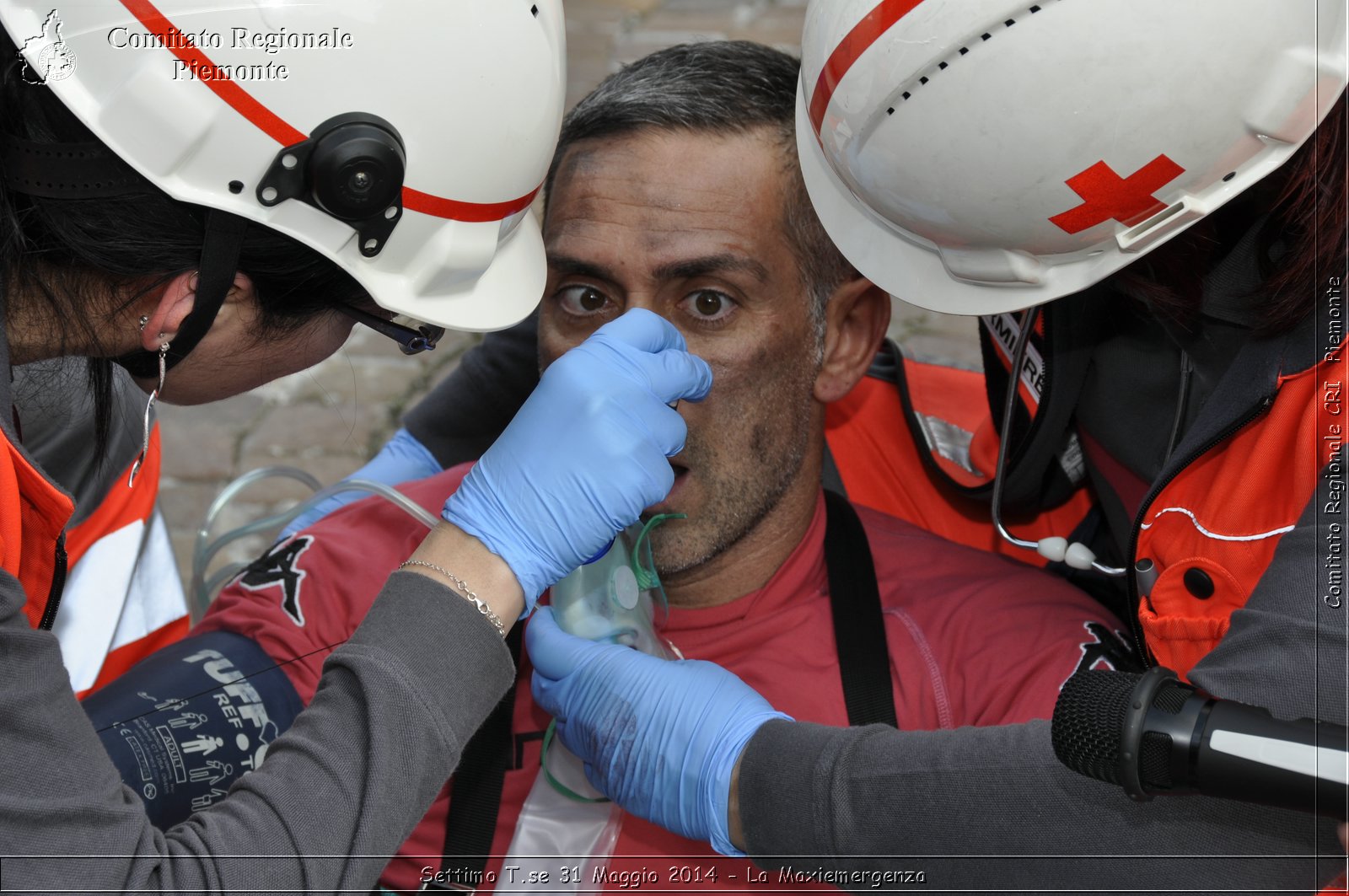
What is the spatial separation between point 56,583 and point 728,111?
1.42m

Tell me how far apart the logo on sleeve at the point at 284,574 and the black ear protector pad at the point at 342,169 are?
0.99 metres

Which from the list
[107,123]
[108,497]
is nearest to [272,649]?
[108,497]

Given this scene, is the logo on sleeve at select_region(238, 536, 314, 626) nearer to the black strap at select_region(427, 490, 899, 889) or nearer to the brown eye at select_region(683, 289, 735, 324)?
the black strap at select_region(427, 490, 899, 889)

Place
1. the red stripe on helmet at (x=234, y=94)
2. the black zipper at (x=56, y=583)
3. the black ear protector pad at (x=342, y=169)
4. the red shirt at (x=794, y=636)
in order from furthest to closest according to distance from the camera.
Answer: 1. the red shirt at (x=794, y=636)
2. the black zipper at (x=56, y=583)
3. the black ear protector pad at (x=342, y=169)
4. the red stripe on helmet at (x=234, y=94)

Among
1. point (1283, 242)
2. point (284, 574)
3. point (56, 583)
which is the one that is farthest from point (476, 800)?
point (1283, 242)

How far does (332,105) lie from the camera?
1.69 meters

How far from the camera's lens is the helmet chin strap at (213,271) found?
1695 mm

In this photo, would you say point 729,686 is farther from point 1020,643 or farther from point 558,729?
point 1020,643

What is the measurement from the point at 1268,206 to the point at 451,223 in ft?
3.94

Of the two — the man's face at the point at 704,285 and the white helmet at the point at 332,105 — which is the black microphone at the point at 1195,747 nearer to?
the man's face at the point at 704,285

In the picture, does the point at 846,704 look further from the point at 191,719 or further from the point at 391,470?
the point at 391,470

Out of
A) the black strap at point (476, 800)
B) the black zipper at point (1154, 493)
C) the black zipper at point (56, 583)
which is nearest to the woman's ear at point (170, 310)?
the black zipper at point (56, 583)

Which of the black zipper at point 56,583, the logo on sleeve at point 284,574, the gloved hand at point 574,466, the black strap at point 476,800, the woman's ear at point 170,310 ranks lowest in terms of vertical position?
the black strap at point 476,800

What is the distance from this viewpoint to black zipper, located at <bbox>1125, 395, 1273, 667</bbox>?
181 centimetres
